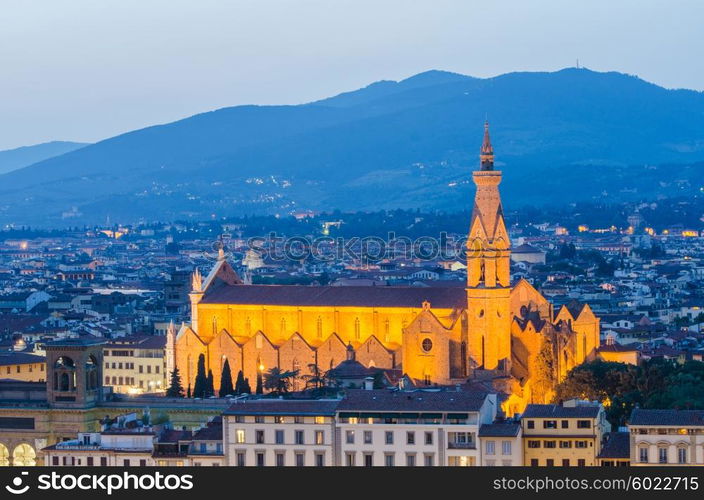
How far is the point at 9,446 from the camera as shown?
74562 millimetres

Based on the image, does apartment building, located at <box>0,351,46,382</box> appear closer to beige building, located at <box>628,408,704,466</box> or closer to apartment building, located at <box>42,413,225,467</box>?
apartment building, located at <box>42,413,225,467</box>

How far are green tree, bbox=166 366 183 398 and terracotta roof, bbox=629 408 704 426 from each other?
27685 millimetres

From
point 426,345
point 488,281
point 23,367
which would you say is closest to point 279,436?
point 426,345

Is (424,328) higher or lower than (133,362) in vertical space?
higher

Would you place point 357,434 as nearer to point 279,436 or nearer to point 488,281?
point 279,436

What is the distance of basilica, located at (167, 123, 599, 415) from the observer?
84750 millimetres

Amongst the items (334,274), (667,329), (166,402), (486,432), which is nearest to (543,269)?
(334,274)

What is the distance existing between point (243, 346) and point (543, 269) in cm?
10011

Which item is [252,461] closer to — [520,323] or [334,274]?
[520,323]

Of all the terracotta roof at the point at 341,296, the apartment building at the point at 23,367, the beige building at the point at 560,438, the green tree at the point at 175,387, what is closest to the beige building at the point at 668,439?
the beige building at the point at 560,438

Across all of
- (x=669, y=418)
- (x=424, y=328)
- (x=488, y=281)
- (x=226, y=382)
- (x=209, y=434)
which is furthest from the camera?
(x=226, y=382)

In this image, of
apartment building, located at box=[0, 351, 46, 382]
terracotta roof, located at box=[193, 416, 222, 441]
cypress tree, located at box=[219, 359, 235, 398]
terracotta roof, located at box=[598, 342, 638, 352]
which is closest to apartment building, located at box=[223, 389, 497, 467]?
terracotta roof, located at box=[193, 416, 222, 441]

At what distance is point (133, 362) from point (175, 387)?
17.6 m

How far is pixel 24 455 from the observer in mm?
73875
